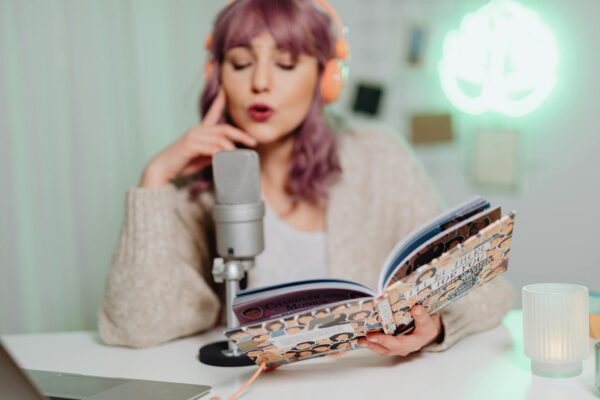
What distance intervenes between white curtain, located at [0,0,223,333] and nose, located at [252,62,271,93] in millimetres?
548

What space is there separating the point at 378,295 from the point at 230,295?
0.29 meters

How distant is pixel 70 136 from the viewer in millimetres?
1642

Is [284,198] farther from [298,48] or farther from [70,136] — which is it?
[70,136]

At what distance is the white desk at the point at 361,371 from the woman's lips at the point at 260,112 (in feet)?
1.26

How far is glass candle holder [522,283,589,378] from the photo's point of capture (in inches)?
34.9

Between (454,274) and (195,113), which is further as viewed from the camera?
(195,113)

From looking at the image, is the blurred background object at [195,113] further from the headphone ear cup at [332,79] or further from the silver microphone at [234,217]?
the silver microphone at [234,217]

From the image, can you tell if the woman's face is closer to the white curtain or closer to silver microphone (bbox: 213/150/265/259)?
silver microphone (bbox: 213/150/265/259)

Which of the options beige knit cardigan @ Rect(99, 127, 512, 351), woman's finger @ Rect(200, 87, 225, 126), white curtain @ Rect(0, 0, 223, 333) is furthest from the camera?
white curtain @ Rect(0, 0, 223, 333)

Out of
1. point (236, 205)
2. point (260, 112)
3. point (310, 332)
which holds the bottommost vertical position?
point (310, 332)

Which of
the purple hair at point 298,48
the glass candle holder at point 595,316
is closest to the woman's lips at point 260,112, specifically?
the purple hair at point 298,48

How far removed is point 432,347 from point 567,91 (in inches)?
47.3

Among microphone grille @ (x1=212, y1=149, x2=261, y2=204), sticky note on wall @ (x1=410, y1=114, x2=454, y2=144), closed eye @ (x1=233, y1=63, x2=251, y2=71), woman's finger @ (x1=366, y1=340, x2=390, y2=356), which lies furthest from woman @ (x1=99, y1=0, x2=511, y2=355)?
sticky note on wall @ (x1=410, y1=114, x2=454, y2=144)

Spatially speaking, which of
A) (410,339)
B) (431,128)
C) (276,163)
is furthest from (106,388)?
(431,128)
